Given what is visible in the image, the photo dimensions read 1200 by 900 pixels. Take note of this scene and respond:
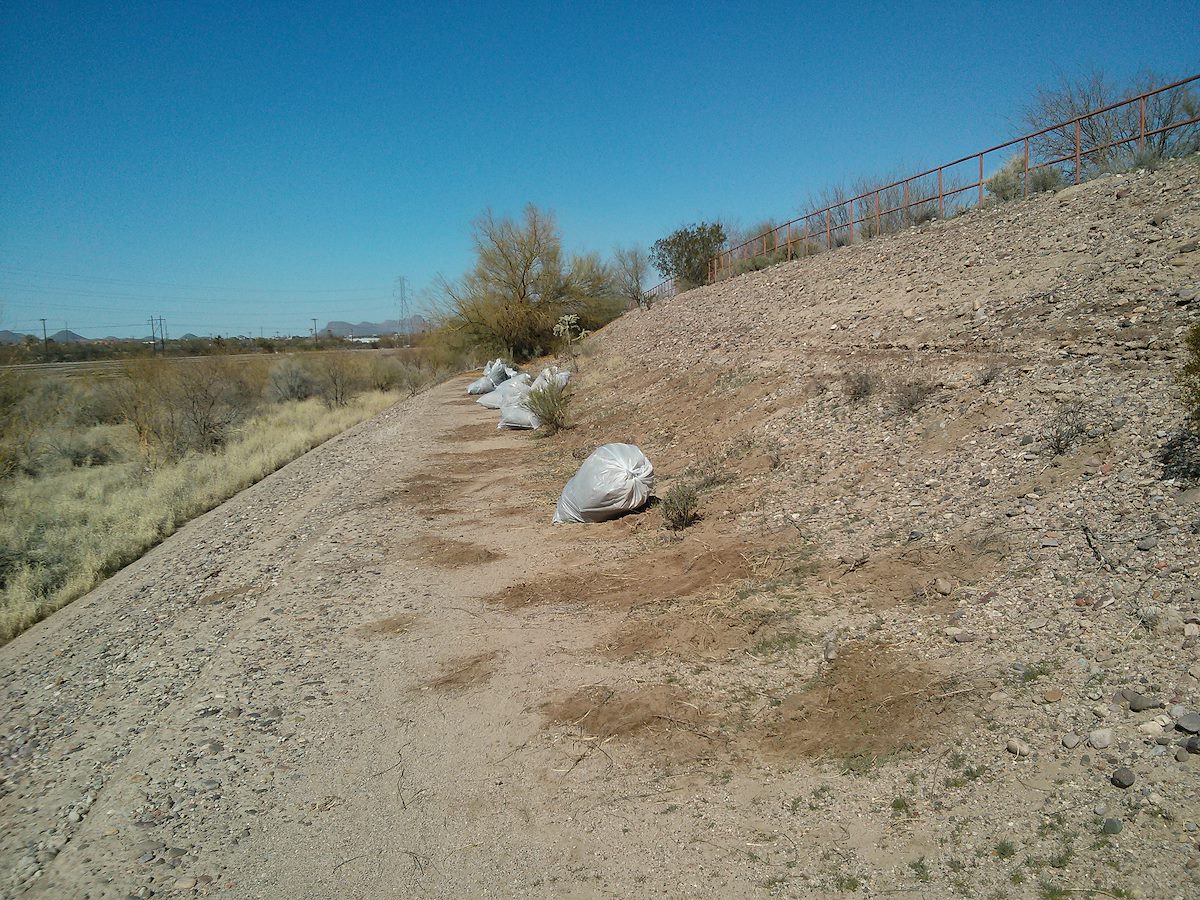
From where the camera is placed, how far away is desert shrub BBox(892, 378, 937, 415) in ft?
30.8

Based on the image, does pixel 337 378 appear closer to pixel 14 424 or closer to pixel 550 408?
pixel 14 424

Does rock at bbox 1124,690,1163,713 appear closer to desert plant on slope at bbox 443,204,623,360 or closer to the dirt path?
the dirt path

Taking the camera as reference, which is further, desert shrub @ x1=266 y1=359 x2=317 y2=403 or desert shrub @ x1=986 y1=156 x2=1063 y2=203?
desert shrub @ x1=266 y1=359 x2=317 y2=403

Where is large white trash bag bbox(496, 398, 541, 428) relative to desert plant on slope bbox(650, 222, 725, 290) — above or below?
below

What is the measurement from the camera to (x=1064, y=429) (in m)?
7.02

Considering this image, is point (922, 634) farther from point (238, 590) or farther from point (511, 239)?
point (511, 239)

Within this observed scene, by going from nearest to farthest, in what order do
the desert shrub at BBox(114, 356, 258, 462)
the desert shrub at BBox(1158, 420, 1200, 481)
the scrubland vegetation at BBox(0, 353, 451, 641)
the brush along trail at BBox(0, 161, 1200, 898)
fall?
1. the brush along trail at BBox(0, 161, 1200, 898)
2. the desert shrub at BBox(1158, 420, 1200, 481)
3. the scrubland vegetation at BBox(0, 353, 451, 641)
4. the desert shrub at BBox(114, 356, 258, 462)

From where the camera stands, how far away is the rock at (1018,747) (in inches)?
150

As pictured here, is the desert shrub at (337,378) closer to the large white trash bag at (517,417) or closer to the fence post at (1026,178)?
the large white trash bag at (517,417)

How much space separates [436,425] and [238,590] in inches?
603

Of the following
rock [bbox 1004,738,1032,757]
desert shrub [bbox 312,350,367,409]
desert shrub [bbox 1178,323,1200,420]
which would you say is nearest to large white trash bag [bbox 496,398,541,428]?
desert shrub [bbox 1178,323,1200,420]

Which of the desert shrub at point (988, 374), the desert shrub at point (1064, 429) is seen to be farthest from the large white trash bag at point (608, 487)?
the desert shrub at point (1064, 429)

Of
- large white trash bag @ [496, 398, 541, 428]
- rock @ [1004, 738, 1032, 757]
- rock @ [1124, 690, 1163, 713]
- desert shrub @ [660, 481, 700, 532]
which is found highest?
large white trash bag @ [496, 398, 541, 428]

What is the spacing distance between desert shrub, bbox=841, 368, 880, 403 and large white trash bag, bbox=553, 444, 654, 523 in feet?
9.91
